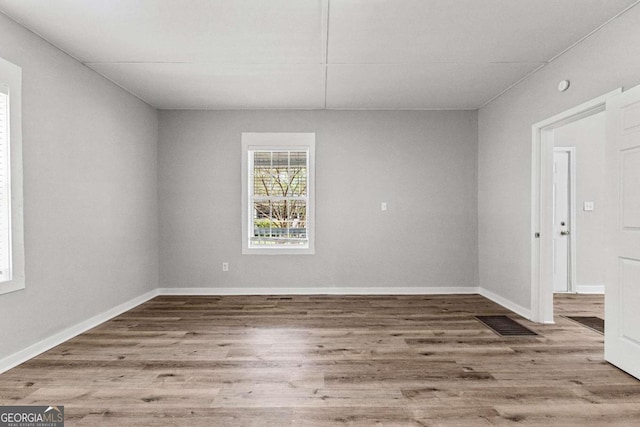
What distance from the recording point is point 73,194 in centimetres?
353

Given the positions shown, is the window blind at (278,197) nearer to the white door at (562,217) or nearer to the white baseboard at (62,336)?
the white baseboard at (62,336)

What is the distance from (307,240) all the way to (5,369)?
11.4 ft

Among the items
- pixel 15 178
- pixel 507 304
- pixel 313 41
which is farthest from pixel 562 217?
pixel 15 178

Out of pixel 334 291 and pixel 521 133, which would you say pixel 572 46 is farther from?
pixel 334 291

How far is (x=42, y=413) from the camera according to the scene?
7.16 ft

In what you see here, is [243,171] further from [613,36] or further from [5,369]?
[613,36]

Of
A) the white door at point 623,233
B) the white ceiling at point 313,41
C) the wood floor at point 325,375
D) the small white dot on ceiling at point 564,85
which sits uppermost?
the white ceiling at point 313,41

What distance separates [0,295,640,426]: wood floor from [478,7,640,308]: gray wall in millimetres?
820

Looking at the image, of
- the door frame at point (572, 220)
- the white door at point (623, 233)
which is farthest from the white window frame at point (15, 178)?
the door frame at point (572, 220)

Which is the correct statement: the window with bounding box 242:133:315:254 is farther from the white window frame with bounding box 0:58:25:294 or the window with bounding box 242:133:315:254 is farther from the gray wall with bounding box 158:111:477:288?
the white window frame with bounding box 0:58:25:294

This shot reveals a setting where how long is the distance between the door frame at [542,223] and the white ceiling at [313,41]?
2.61 feet

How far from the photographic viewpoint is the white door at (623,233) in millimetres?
2580

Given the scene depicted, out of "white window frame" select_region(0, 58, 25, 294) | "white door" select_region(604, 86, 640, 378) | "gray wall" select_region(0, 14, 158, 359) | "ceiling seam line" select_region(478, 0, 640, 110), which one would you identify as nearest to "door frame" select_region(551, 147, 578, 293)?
"ceiling seam line" select_region(478, 0, 640, 110)

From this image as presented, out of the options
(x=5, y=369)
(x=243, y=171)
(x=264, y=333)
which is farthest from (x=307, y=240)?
(x=5, y=369)
